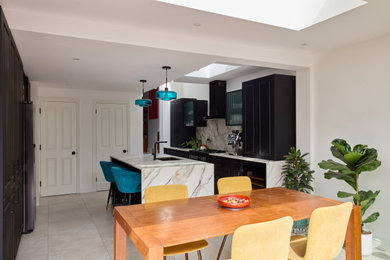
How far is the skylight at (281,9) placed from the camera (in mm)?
2682

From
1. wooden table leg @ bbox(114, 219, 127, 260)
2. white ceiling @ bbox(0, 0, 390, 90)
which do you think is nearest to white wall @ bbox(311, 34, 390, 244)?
white ceiling @ bbox(0, 0, 390, 90)

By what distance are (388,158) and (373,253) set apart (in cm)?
110

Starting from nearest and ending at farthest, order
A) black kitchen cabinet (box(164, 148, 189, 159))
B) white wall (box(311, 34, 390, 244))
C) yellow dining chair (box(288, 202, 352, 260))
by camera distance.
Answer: yellow dining chair (box(288, 202, 352, 260)) → white wall (box(311, 34, 390, 244)) → black kitchen cabinet (box(164, 148, 189, 159))

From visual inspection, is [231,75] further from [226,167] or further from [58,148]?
[58,148]

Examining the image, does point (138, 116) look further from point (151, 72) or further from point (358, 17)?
point (358, 17)

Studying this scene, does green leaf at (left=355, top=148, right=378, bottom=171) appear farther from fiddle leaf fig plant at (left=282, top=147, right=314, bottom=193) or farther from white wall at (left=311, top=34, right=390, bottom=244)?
fiddle leaf fig plant at (left=282, top=147, right=314, bottom=193)

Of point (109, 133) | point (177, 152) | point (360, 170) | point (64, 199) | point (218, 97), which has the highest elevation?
point (218, 97)

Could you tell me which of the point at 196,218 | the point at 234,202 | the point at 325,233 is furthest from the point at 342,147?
the point at 196,218

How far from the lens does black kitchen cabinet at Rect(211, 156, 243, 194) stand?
16.5 feet

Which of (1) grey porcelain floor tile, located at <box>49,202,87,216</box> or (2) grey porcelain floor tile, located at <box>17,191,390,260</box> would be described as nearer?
(2) grey porcelain floor tile, located at <box>17,191,390,260</box>

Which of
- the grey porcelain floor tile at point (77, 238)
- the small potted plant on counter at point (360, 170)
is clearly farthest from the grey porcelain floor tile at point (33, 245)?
the small potted plant on counter at point (360, 170)

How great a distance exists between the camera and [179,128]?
7848 millimetres

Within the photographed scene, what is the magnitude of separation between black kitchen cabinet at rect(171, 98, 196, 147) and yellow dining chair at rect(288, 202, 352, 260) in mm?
5766

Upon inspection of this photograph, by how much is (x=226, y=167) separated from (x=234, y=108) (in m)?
1.19
